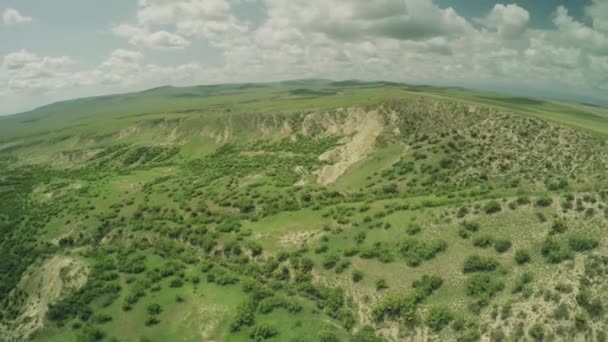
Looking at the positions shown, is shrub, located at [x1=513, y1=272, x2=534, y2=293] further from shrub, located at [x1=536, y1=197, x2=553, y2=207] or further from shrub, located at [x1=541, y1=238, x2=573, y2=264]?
shrub, located at [x1=536, y1=197, x2=553, y2=207]

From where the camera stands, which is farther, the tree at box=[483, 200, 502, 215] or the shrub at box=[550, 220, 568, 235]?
the tree at box=[483, 200, 502, 215]

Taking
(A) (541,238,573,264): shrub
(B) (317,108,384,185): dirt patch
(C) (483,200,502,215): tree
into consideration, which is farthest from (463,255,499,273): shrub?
(B) (317,108,384,185): dirt patch

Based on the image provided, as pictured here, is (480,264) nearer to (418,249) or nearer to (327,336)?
(418,249)

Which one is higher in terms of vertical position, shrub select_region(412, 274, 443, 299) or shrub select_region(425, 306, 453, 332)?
shrub select_region(412, 274, 443, 299)

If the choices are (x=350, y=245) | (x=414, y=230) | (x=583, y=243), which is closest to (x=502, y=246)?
(x=583, y=243)

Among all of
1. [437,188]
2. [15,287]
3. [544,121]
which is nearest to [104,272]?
[15,287]

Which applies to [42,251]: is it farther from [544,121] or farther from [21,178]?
[544,121]
